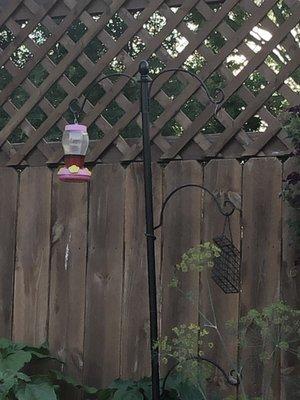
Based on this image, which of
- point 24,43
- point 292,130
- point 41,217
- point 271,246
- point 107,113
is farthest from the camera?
point 107,113

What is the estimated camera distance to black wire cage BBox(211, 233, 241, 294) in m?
3.20

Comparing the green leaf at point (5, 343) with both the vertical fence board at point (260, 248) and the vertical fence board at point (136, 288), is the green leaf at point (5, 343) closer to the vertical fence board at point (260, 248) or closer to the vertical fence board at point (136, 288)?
the vertical fence board at point (136, 288)

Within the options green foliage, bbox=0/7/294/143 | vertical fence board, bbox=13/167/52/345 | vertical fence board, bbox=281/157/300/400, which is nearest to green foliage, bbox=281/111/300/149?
vertical fence board, bbox=281/157/300/400

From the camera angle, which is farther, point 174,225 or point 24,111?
point 24,111

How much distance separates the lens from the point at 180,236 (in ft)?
11.2

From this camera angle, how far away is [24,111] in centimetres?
395

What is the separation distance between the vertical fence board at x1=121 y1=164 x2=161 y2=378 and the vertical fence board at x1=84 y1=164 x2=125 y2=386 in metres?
0.03

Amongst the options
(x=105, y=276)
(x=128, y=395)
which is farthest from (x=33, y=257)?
(x=128, y=395)

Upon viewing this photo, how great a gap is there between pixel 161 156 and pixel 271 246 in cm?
65

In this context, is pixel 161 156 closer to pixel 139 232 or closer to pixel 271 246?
pixel 139 232

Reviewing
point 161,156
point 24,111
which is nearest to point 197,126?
point 161,156

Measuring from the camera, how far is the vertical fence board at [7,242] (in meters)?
3.80

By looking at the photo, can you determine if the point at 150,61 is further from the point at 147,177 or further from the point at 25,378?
the point at 25,378

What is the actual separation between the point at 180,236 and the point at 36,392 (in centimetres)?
85
